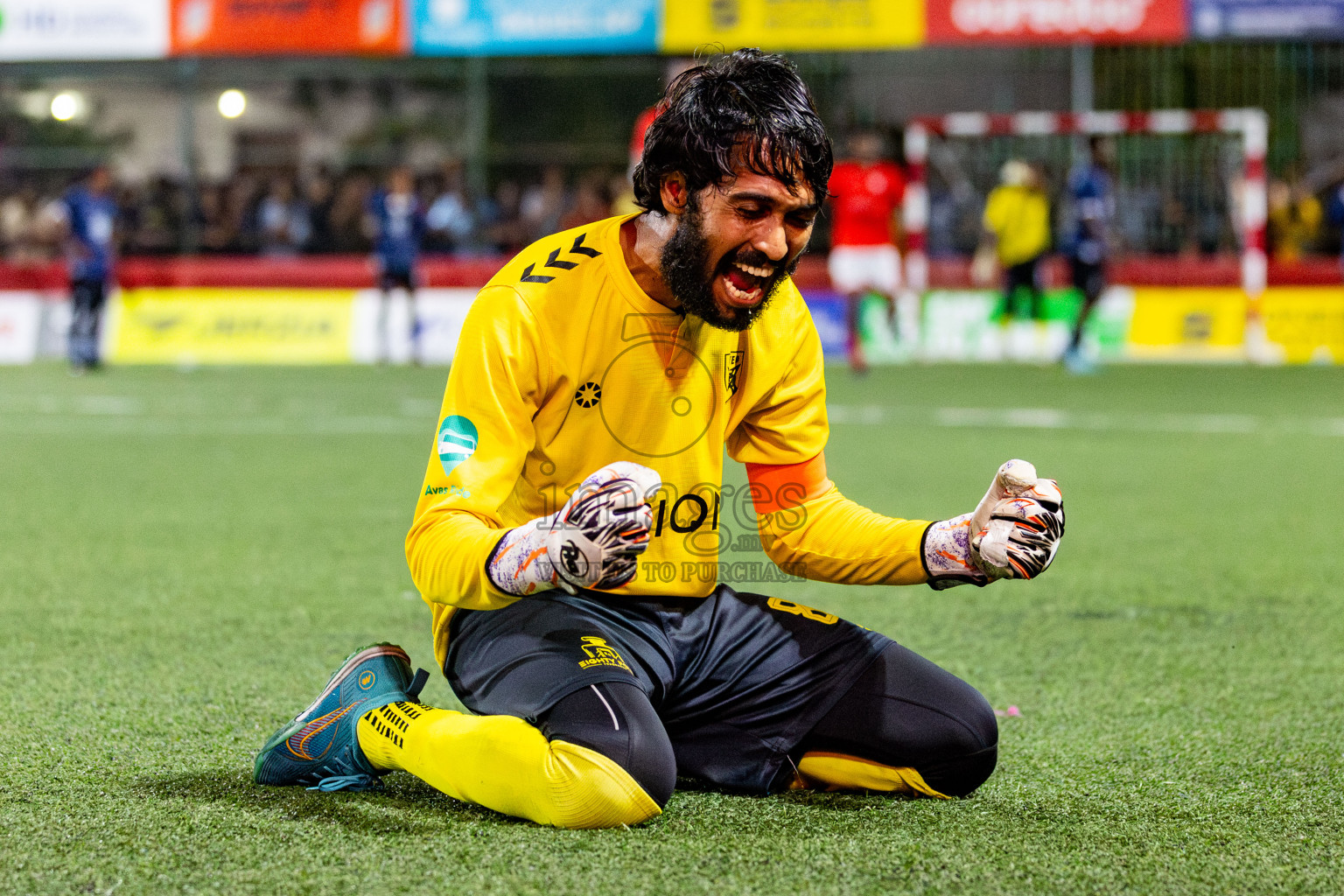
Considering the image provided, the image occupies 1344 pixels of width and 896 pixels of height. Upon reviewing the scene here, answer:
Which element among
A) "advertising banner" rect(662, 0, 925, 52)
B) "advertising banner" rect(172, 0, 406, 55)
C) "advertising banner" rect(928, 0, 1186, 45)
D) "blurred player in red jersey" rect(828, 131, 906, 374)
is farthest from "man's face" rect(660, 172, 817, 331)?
"advertising banner" rect(172, 0, 406, 55)

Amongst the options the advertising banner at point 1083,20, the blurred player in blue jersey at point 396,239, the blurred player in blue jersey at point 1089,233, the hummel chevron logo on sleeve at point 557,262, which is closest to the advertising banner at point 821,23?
the advertising banner at point 1083,20

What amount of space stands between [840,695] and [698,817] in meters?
0.40

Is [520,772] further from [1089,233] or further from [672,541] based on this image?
[1089,233]

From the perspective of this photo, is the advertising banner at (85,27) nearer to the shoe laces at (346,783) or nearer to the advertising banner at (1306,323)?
the advertising banner at (1306,323)

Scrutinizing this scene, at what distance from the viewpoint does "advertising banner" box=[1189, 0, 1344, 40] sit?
632 inches

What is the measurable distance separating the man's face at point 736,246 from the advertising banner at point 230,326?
14324mm

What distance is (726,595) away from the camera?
3.10 meters

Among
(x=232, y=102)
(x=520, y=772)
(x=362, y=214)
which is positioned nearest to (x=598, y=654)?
(x=520, y=772)

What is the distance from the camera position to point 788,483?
3156 millimetres

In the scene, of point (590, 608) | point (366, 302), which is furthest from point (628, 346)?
point (366, 302)

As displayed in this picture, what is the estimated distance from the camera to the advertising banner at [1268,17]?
16047mm

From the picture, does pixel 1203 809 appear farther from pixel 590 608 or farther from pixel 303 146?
pixel 303 146

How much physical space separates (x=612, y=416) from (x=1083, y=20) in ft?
47.7

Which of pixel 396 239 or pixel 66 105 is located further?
pixel 66 105
